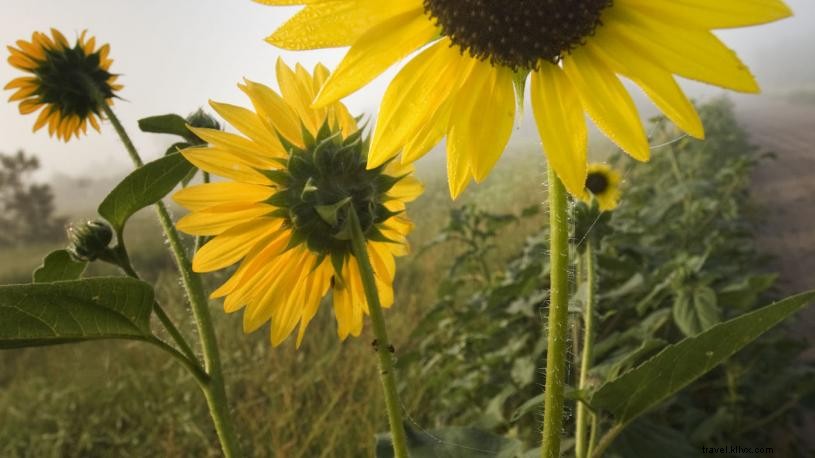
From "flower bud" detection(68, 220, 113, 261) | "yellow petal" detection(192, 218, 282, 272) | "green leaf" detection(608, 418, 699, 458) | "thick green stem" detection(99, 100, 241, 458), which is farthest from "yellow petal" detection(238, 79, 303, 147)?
"green leaf" detection(608, 418, 699, 458)

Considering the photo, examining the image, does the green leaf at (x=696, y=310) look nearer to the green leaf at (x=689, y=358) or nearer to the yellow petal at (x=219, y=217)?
the green leaf at (x=689, y=358)

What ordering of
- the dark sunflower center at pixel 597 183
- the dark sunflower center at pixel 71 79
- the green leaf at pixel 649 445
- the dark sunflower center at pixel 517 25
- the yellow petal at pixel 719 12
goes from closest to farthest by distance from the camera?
the yellow petal at pixel 719 12 < the dark sunflower center at pixel 517 25 < the green leaf at pixel 649 445 < the dark sunflower center at pixel 71 79 < the dark sunflower center at pixel 597 183

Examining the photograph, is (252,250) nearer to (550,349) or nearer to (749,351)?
(550,349)

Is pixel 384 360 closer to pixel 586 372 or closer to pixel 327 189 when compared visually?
pixel 327 189

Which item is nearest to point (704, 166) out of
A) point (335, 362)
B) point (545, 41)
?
point (335, 362)

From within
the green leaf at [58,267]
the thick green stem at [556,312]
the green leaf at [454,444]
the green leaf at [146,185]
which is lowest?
the green leaf at [454,444]

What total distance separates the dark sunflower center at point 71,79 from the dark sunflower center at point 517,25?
3.58 ft

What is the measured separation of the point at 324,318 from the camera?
12.2 feet

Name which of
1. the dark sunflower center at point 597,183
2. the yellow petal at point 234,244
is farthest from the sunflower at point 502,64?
the dark sunflower center at point 597,183

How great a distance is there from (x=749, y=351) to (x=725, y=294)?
312 millimetres

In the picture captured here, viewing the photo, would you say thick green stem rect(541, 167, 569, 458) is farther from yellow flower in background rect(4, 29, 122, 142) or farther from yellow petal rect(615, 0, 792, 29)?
yellow flower in background rect(4, 29, 122, 142)

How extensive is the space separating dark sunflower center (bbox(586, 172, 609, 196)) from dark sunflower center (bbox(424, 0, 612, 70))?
1.30m

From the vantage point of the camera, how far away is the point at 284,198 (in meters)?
0.73

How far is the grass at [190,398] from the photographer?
2279mm
